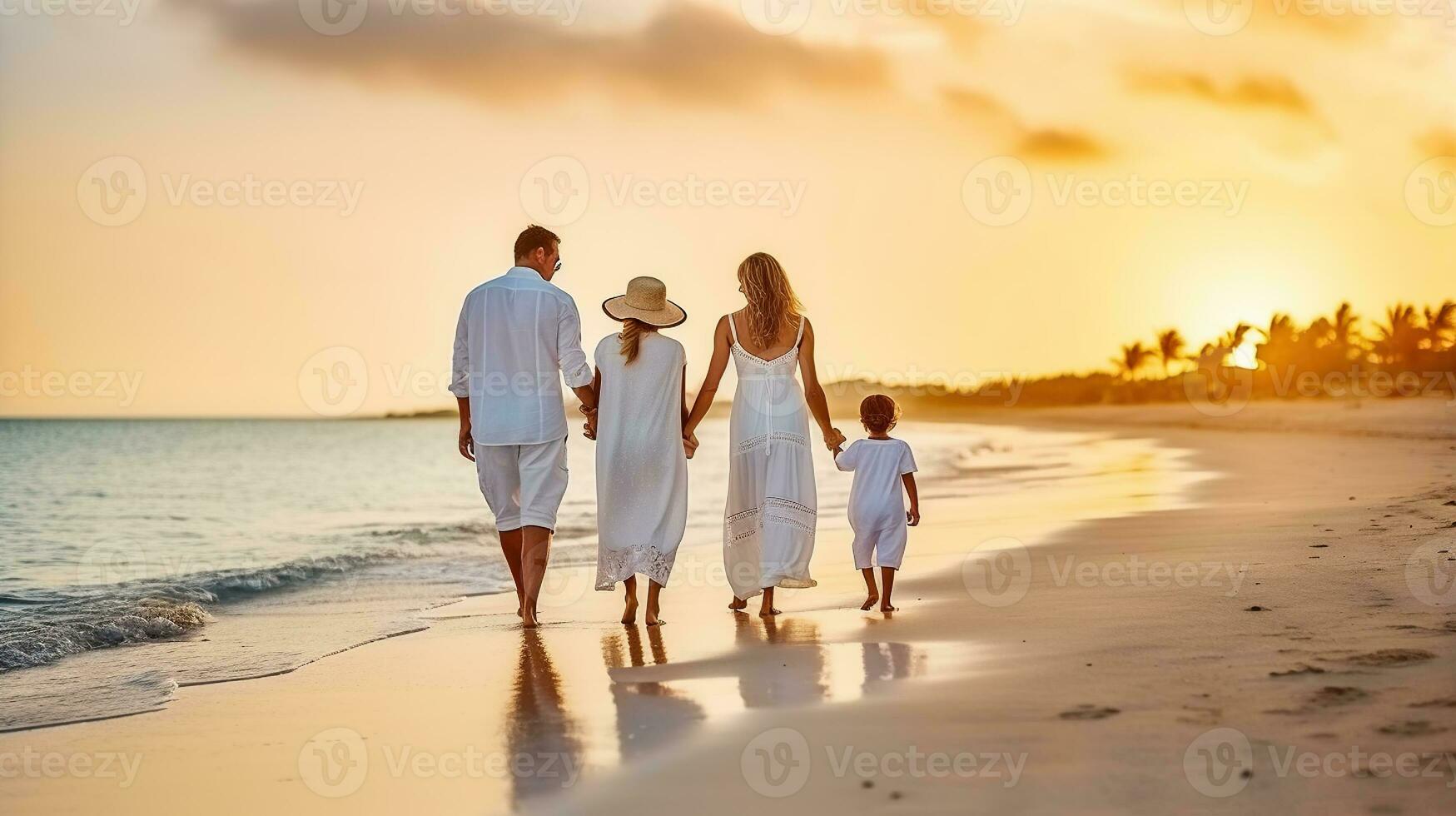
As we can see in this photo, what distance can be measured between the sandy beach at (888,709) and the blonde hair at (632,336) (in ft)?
5.09

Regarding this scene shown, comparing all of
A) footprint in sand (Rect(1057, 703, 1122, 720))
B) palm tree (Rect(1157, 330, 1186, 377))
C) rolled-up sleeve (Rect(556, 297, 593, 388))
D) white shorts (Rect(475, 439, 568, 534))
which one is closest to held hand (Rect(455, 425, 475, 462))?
white shorts (Rect(475, 439, 568, 534))

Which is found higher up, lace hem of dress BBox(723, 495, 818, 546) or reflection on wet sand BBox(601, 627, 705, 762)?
lace hem of dress BBox(723, 495, 818, 546)

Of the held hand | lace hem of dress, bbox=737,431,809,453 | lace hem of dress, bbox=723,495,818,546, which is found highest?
the held hand

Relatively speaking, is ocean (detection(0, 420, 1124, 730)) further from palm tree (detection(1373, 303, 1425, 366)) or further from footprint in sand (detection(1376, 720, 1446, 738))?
palm tree (detection(1373, 303, 1425, 366))

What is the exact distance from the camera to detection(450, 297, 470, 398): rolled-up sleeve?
277 inches

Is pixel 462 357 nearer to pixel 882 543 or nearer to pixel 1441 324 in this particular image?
pixel 882 543

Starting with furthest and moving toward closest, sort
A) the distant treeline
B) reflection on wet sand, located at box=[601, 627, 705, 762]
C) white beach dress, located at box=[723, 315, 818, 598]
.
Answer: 1. the distant treeline
2. white beach dress, located at box=[723, 315, 818, 598]
3. reflection on wet sand, located at box=[601, 627, 705, 762]

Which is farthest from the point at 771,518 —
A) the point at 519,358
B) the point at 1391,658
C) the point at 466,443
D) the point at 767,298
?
the point at 1391,658

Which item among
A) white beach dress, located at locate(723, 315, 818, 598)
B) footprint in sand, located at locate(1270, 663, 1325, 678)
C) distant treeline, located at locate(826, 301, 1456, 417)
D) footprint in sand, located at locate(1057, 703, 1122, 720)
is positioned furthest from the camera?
distant treeline, located at locate(826, 301, 1456, 417)

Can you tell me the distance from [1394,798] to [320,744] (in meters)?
3.50

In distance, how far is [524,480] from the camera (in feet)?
22.9

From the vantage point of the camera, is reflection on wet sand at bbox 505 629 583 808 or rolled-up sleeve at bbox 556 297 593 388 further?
rolled-up sleeve at bbox 556 297 593 388

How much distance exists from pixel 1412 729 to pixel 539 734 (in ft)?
9.28

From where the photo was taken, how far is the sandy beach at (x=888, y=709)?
352 cm
